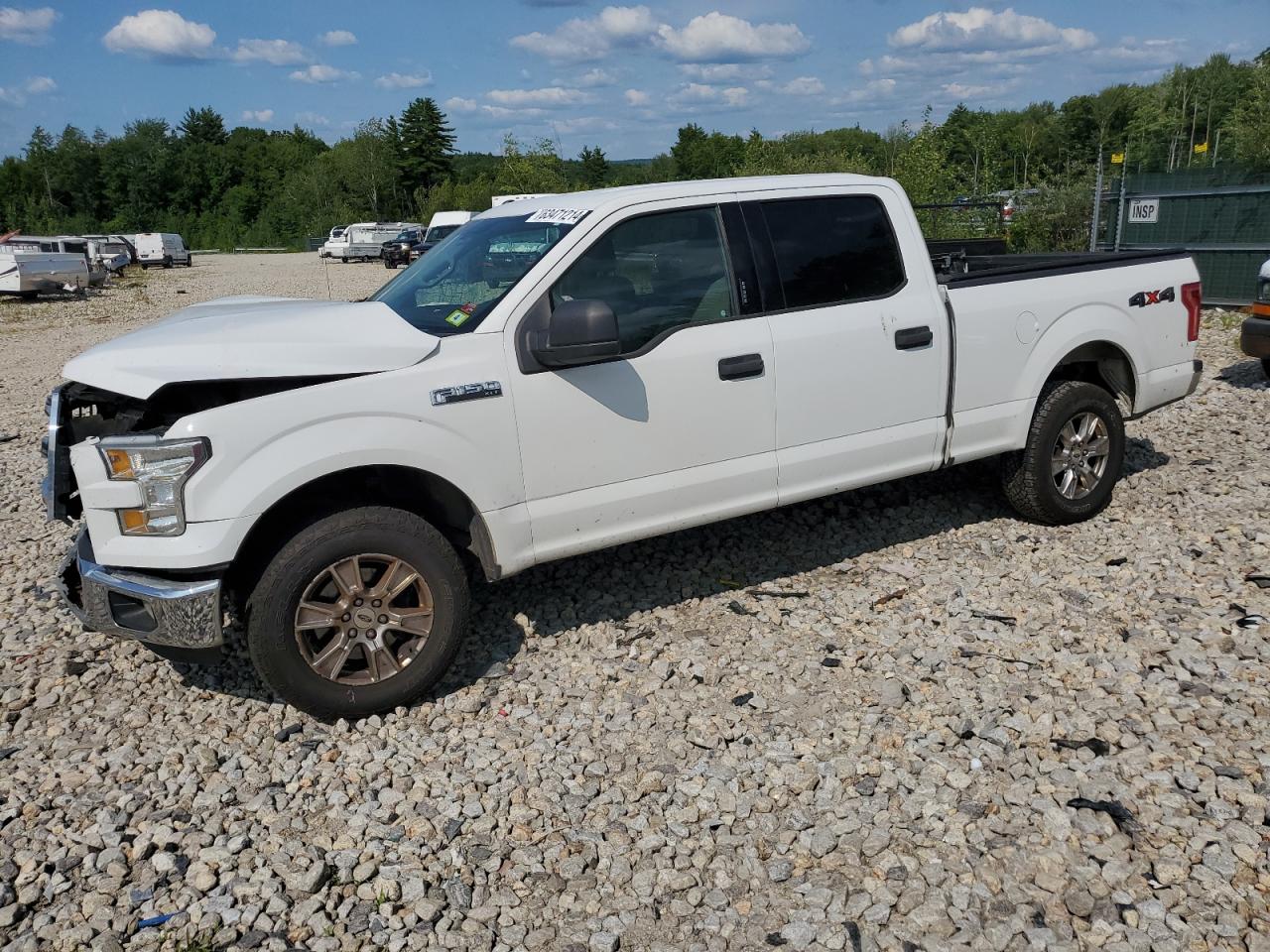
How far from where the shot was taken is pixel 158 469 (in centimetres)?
389

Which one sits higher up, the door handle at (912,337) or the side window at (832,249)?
the side window at (832,249)

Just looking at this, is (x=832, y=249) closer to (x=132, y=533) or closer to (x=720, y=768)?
(x=720, y=768)

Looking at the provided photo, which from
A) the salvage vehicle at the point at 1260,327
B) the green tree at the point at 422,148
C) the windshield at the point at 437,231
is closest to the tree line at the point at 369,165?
the green tree at the point at 422,148

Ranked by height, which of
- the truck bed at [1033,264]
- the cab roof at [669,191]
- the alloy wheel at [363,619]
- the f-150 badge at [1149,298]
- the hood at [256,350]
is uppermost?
the cab roof at [669,191]

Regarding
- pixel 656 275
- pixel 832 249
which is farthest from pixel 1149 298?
pixel 656 275

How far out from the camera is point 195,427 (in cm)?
386

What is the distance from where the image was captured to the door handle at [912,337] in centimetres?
524

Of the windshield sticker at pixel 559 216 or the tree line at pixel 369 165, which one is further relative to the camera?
the tree line at pixel 369 165

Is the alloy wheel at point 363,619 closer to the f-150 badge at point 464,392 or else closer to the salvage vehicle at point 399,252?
the f-150 badge at point 464,392

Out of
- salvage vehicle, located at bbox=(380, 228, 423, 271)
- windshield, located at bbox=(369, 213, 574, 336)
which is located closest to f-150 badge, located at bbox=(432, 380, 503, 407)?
windshield, located at bbox=(369, 213, 574, 336)

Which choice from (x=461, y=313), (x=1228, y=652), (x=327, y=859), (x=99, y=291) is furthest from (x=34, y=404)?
(x=99, y=291)

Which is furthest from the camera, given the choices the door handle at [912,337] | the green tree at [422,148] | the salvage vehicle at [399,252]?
the green tree at [422,148]

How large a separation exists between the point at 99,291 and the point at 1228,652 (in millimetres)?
33883

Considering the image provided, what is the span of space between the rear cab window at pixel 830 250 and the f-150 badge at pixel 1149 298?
1.69 m
